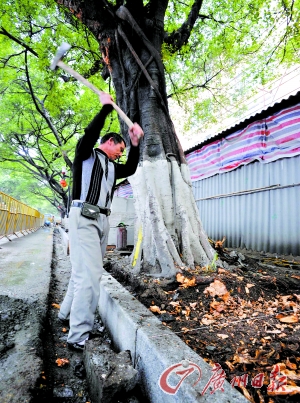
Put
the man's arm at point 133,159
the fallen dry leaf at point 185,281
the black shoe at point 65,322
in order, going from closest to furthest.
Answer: the black shoe at point 65,322, the man's arm at point 133,159, the fallen dry leaf at point 185,281

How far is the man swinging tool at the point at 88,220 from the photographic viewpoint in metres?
2.29

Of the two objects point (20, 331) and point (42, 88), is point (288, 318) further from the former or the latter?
point (42, 88)

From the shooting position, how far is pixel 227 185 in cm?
820

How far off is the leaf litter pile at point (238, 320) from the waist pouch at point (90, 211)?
4.28 ft

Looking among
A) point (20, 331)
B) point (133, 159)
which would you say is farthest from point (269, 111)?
point (20, 331)

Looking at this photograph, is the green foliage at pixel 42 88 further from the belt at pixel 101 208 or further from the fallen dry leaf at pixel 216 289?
the fallen dry leaf at pixel 216 289

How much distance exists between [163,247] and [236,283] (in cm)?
121

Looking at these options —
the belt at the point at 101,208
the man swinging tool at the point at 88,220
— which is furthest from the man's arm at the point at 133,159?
the belt at the point at 101,208

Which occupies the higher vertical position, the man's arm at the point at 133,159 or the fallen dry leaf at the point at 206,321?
the man's arm at the point at 133,159

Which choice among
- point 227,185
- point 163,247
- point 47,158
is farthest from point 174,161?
point 47,158

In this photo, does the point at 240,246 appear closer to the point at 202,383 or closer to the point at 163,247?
the point at 163,247

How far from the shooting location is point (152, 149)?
448 centimetres

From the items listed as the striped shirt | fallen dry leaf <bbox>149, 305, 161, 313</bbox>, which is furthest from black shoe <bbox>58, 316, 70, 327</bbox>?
the striped shirt

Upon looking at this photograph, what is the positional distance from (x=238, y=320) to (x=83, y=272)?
170cm
